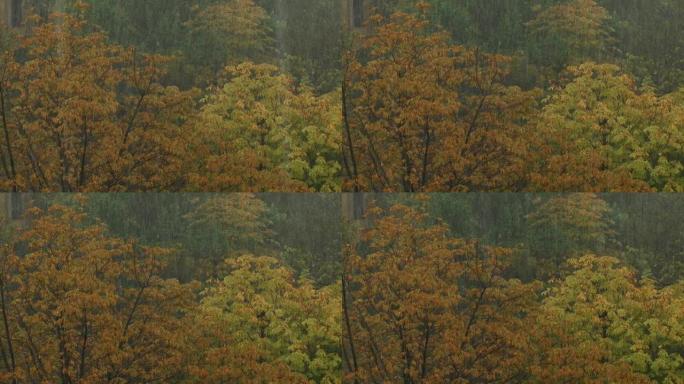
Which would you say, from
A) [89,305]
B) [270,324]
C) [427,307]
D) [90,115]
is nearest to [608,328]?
[427,307]

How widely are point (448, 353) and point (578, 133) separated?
196 cm

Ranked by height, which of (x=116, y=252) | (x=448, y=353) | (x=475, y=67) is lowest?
(x=448, y=353)

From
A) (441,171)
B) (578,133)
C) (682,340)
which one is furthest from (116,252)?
(682,340)

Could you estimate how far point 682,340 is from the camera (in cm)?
934

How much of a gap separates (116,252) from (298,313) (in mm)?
1457

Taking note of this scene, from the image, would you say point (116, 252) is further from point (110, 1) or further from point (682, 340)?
point (682, 340)

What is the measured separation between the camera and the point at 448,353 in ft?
30.9

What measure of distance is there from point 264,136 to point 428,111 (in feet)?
4.18

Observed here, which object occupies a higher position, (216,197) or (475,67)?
(475,67)

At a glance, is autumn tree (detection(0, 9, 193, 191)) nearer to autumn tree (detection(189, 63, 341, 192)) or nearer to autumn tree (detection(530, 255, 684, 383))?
autumn tree (detection(189, 63, 341, 192))

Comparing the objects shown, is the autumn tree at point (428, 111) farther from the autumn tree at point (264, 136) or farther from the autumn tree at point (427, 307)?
the autumn tree at point (427, 307)

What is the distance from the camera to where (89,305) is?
9.40 metres

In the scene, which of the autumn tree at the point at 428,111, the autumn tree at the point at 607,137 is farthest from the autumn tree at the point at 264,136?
the autumn tree at the point at 607,137

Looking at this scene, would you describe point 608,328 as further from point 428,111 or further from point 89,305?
point 89,305
